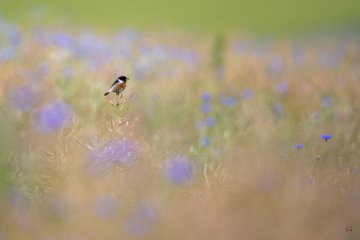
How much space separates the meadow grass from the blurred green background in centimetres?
628

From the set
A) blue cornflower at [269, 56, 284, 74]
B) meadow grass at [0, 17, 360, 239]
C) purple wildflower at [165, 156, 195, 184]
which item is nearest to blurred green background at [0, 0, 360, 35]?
blue cornflower at [269, 56, 284, 74]

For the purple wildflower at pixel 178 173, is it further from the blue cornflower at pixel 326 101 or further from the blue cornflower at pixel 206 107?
the blue cornflower at pixel 326 101

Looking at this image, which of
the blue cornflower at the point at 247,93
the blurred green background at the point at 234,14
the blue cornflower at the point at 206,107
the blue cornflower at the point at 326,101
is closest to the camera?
the blue cornflower at the point at 326,101

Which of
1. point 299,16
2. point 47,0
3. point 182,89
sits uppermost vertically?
point 299,16

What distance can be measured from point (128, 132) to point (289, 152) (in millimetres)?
1230

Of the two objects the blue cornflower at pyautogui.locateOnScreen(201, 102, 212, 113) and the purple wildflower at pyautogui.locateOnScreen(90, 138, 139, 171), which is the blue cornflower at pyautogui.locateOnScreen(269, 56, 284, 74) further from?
the purple wildflower at pyautogui.locateOnScreen(90, 138, 139, 171)

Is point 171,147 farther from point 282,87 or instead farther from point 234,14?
point 234,14

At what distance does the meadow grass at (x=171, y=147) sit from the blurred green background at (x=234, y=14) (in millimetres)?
6279

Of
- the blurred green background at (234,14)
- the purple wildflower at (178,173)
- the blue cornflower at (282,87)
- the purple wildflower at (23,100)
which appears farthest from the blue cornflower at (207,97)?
the blurred green background at (234,14)

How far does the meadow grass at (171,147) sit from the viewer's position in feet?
8.76

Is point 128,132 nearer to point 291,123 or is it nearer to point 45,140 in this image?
point 45,140

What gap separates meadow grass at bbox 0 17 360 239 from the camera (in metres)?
2.67

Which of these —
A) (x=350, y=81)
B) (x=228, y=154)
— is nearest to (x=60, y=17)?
(x=350, y=81)

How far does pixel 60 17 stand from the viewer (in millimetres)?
9195
